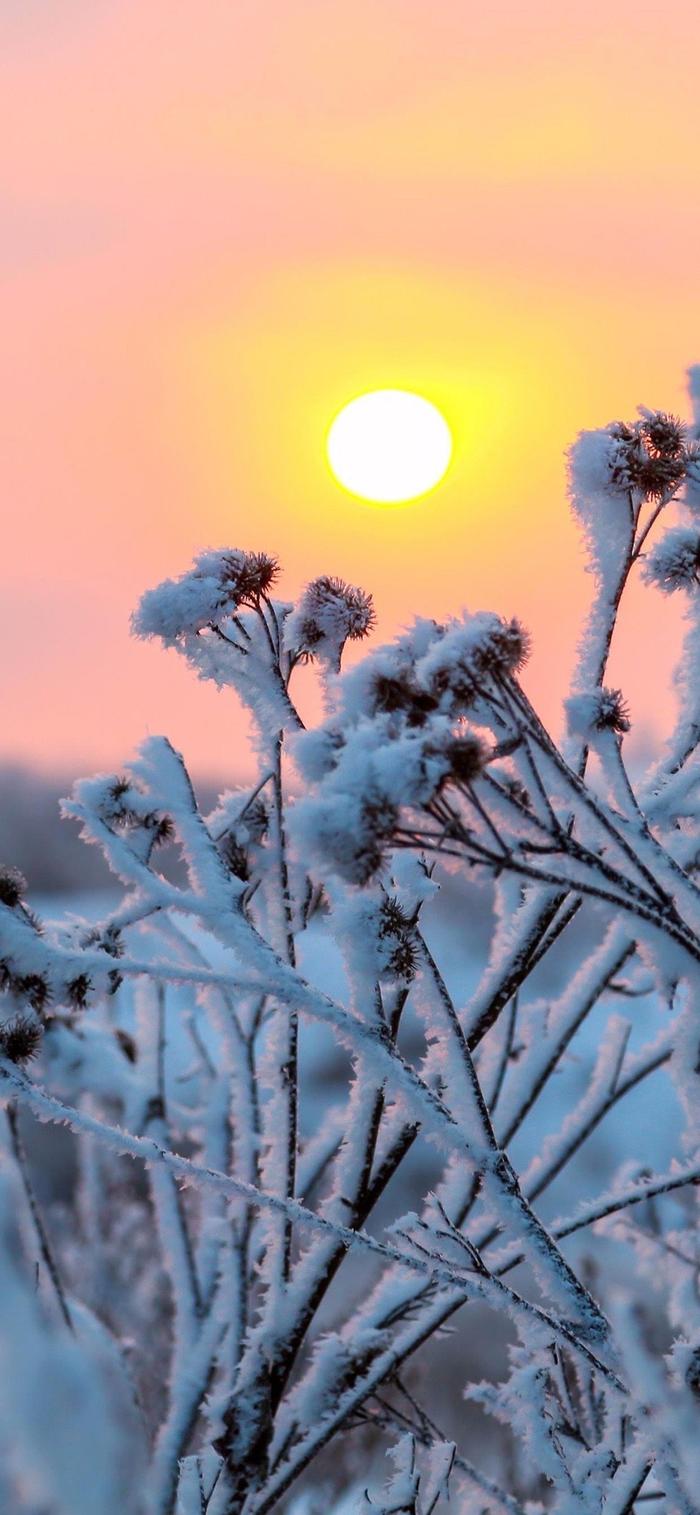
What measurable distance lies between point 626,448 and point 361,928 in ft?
3.70

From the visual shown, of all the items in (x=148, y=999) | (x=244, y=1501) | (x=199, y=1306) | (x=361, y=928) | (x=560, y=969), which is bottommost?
(x=244, y=1501)

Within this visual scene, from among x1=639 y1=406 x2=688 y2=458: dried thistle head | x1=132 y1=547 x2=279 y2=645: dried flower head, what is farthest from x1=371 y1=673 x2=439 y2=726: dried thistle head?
x1=639 y1=406 x2=688 y2=458: dried thistle head

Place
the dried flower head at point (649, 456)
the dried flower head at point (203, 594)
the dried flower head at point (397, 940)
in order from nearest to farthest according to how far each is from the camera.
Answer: the dried flower head at point (397, 940) < the dried flower head at point (649, 456) < the dried flower head at point (203, 594)

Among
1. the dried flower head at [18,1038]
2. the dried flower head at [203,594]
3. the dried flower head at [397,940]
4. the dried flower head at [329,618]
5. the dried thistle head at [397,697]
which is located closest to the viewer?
the dried thistle head at [397,697]

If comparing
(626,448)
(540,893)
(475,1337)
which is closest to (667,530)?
(626,448)

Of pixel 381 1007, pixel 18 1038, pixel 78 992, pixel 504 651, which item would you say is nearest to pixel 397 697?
pixel 504 651

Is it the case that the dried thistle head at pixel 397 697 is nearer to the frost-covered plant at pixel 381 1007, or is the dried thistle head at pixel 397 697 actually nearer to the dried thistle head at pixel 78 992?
the frost-covered plant at pixel 381 1007

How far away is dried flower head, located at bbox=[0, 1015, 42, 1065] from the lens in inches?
85.2

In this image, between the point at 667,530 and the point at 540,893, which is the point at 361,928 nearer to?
the point at 540,893

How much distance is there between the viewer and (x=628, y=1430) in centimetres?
350

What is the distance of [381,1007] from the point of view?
242cm

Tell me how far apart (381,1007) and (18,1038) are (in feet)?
2.33

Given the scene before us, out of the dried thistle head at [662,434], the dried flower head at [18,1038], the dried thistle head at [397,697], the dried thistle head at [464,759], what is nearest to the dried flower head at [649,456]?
the dried thistle head at [662,434]

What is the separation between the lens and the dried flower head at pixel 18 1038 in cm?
216
